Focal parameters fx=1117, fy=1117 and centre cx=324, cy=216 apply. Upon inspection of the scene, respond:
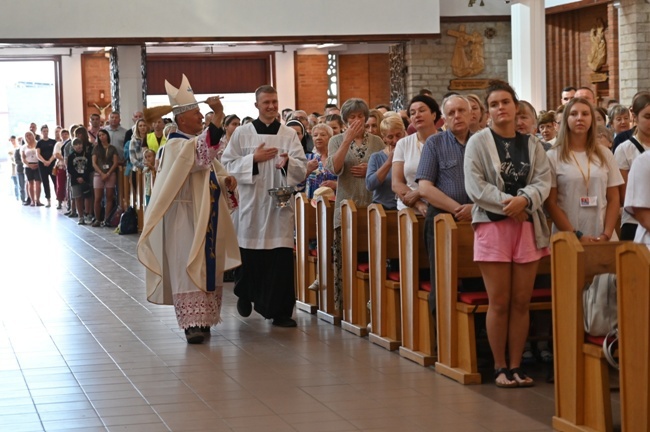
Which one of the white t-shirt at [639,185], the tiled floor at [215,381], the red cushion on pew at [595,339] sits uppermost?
the white t-shirt at [639,185]

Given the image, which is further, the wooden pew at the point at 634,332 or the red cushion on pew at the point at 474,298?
the red cushion on pew at the point at 474,298

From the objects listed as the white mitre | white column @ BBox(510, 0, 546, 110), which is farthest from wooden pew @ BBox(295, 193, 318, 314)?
white column @ BBox(510, 0, 546, 110)

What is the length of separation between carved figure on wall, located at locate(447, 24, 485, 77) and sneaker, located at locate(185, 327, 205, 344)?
13309mm

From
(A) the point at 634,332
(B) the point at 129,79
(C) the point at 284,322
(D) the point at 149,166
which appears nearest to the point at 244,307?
(C) the point at 284,322

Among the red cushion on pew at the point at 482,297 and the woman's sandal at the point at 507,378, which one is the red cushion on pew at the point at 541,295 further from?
the woman's sandal at the point at 507,378

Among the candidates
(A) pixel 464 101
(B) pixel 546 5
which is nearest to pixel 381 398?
(A) pixel 464 101

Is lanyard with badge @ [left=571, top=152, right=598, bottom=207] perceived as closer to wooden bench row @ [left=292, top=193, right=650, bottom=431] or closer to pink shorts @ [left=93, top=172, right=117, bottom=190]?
wooden bench row @ [left=292, top=193, right=650, bottom=431]

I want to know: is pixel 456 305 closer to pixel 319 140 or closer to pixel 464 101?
pixel 464 101

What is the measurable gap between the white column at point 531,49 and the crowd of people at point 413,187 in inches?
312

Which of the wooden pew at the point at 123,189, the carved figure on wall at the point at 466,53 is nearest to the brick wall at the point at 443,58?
the carved figure on wall at the point at 466,53

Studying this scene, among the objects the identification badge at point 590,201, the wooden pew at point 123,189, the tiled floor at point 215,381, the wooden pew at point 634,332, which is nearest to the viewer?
the wooden pew at point 634,332

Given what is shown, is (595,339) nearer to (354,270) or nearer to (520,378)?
(520,378)

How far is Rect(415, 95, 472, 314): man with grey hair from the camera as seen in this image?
682 centimetres

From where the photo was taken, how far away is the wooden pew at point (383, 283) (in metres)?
7.65
